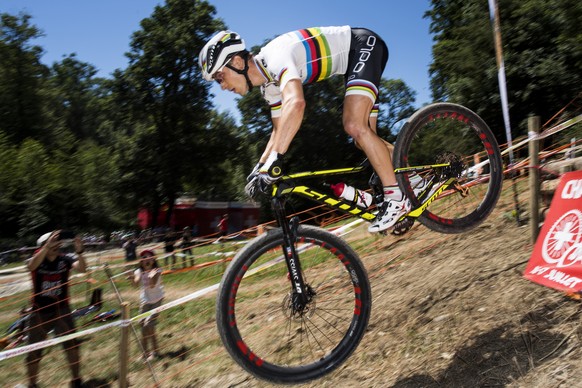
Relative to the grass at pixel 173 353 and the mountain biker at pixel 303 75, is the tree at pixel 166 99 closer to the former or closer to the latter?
the grass at pixel 173 353

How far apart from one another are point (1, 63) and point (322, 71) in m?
52.8

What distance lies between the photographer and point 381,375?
4.44 metres

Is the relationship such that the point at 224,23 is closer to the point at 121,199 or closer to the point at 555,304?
the point at 121,199

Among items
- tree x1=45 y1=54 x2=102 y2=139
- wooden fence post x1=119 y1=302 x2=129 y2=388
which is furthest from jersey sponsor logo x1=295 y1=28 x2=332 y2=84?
tree x1=45 y1=54 x2=102 y2=139

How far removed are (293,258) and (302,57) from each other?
177 cm

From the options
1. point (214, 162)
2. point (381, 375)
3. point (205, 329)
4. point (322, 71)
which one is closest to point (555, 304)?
point (381, 375)

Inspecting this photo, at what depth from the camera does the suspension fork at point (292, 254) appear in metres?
3.71

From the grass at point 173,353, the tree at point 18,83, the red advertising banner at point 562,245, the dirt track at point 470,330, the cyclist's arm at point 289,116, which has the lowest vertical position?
the grass at point 173,353

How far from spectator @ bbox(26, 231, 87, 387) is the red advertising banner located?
22.0 ft

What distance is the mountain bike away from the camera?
3609mm

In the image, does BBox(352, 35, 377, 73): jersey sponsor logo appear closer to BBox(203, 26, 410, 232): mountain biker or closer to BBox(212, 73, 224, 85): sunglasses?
BBox(203, 26, 410, 232): mountain biker

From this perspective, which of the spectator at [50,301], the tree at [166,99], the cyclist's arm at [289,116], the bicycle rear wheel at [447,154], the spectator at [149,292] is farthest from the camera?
the tree at [166,99]

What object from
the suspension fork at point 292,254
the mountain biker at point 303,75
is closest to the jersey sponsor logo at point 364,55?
the mountain biker at point 303,75

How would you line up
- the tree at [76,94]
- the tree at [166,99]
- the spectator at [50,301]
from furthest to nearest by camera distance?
the tree at [76,94] → the tree at [166,99] → the spectator at [50,301]
